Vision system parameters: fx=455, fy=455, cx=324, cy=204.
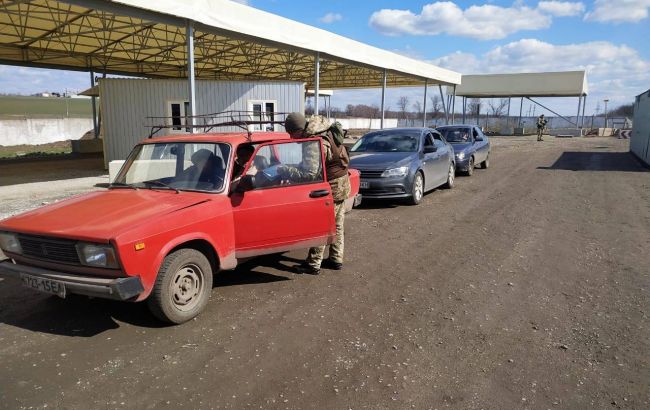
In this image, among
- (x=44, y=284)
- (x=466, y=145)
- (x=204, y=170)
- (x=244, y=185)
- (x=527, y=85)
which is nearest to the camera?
(x=44, y=284)

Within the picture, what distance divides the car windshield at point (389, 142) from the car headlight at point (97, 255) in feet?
25.4

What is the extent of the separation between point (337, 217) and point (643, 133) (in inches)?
847

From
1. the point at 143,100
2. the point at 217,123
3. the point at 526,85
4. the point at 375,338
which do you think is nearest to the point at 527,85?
the point at 526,85

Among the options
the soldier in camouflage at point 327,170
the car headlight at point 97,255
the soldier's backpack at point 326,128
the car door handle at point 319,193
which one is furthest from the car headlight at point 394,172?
the car headlight at point 97,255

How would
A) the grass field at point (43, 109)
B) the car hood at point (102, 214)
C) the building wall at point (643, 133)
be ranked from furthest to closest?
the grass field at point (43, 109)
the building wall at point (643, 133)
the car hood at point (102, 214)

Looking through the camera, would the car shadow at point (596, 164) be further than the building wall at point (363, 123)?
No

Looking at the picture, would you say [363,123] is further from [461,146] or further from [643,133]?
[461,146]

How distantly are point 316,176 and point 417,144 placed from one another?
5.74 meters

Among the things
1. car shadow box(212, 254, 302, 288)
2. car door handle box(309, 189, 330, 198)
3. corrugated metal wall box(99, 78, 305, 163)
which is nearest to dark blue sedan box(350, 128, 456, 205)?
car shadow box(212, 254, 302, 288)

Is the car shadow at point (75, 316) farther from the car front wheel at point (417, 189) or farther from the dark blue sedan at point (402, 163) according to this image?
the car front wheel at point (417, 189)

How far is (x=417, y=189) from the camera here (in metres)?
9.87

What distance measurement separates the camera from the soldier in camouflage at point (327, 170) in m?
5.26

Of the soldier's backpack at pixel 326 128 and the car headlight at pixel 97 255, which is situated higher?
the soldier's backpack at pixel 326 128

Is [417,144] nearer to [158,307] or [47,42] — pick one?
[158,307]
